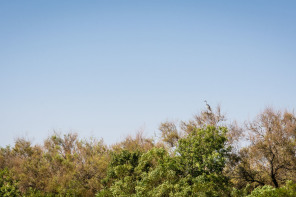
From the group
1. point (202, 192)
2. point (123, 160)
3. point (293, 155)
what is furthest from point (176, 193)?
point (293, 155)

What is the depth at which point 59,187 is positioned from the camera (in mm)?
30391

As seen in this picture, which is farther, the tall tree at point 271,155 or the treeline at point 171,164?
the tall tree at point 271,155

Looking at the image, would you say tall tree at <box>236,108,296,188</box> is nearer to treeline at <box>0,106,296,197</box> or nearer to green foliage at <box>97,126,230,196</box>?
treeline at <box>0,106,296,197</box>

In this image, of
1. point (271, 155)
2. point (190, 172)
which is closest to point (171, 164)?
point (190, 172)

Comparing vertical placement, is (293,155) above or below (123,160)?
below

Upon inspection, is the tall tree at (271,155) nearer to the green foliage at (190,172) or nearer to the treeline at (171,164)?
the treeline at (171,164)

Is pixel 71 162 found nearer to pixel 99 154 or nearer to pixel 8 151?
pixel 99 154

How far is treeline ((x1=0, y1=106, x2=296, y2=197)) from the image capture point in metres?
23.2

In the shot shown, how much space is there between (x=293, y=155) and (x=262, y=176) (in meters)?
4.00

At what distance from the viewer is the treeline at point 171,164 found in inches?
912

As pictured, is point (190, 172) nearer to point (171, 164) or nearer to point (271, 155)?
point (171, 164)

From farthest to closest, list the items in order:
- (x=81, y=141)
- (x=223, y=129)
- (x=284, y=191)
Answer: (x=81, y=141), (x=223, y=129), (x=284, y=191)

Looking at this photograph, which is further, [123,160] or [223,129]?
[123,160]

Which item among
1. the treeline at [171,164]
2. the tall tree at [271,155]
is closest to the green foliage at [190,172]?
the treeline at [171,164]
